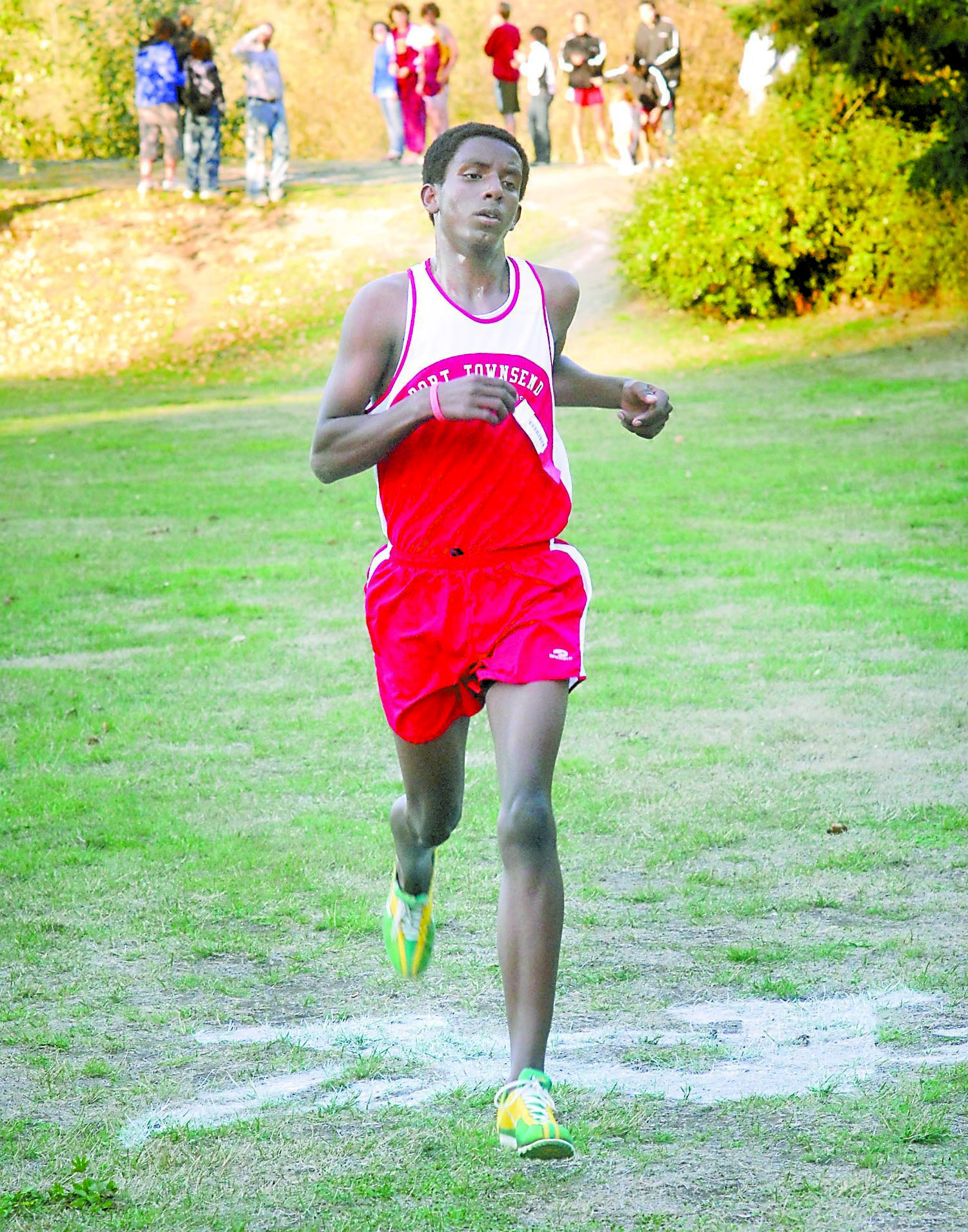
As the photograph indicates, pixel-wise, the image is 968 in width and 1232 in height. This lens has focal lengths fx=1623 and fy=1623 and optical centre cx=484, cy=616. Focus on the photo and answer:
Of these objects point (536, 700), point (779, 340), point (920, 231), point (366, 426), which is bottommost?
point (779, 340)

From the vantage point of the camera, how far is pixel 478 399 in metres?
3.54

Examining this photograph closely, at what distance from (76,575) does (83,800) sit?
4.63 m

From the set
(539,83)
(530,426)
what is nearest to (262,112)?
(539,83)

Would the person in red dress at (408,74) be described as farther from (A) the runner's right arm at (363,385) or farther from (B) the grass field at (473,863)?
(A) the runner's right arm at (363,385)

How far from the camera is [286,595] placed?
9938 millimetres

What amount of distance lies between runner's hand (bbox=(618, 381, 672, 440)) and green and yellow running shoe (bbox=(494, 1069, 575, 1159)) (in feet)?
5.22

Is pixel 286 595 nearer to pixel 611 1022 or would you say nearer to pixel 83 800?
pixel 83 800

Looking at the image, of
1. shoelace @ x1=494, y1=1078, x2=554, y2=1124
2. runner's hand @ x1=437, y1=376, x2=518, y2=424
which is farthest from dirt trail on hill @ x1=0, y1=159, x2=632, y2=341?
shoelace @ x1=494, y1=1078, x2=554, y2=1124

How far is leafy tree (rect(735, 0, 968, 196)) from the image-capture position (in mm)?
18188

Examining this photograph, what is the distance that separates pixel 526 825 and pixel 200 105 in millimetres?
21665

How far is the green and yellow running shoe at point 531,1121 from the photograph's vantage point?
3359mm

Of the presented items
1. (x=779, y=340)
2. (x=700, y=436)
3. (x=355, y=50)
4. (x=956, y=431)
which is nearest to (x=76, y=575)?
(x=700, y=436)

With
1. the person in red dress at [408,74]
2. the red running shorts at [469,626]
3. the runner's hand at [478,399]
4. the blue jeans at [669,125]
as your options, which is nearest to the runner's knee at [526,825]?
the red running shorts at [469,626]

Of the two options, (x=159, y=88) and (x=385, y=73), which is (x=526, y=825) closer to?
(x=159, y=88)
